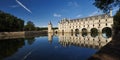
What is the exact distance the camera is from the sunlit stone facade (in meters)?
74.9

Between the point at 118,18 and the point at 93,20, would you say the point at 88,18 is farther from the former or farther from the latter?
the point at 118,18

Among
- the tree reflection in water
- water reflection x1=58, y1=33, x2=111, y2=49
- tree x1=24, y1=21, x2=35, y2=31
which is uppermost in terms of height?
tree x1=24, y1=21, x2=35, y2=31

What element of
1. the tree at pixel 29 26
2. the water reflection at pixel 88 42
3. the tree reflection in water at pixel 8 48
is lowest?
the tree reflection in water at pixel 8 48

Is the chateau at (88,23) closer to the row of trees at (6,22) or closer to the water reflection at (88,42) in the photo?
the water reflection at (88,42)

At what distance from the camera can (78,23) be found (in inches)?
3740

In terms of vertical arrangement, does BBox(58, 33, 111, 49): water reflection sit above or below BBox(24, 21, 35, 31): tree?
below

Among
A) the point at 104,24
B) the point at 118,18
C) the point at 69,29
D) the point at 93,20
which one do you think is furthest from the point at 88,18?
the point at 118,18

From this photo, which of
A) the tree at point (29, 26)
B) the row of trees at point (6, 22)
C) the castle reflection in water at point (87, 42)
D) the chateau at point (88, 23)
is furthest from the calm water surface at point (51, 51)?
the tree at point (29, 26)

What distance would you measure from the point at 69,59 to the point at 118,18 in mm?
47867

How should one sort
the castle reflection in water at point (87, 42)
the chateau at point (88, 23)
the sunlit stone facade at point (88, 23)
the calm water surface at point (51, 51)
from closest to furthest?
1. the calm water surface at point (51, 51)
2. the castle reflection in water at point (87, 42)
3. the chateau at point (88, 23)
4. the sunlit stone facade at point (88, 23)

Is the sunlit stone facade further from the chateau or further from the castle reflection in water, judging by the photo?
the castle reflection in water

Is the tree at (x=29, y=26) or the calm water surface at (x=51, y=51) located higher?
the tree at (x=29, y=26)

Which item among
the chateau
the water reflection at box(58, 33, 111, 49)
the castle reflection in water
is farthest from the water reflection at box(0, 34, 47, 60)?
the chateau

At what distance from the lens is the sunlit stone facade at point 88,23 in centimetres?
7488
